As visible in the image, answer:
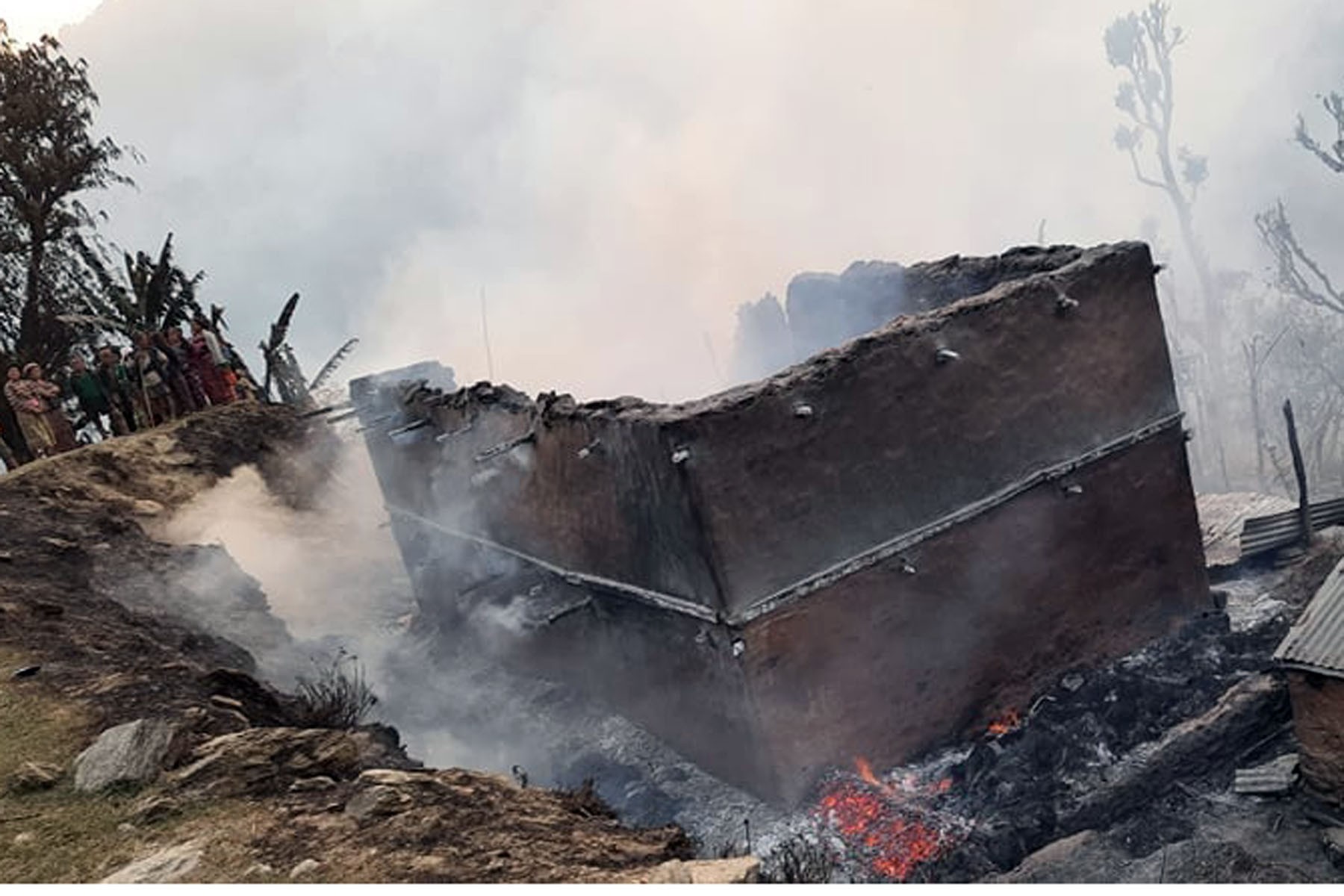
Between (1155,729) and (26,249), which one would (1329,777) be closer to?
(1155,729)

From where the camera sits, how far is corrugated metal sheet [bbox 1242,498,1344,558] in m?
15.8

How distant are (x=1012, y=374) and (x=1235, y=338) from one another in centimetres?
3464

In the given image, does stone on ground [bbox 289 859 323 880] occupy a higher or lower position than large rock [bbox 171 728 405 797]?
lower

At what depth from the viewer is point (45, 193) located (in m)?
21.2

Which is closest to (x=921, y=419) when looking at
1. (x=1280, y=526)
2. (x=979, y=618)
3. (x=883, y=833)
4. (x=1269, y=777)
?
(x=979, y=618)

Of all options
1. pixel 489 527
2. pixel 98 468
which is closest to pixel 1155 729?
pixel 489 527

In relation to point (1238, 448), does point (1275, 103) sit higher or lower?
higher

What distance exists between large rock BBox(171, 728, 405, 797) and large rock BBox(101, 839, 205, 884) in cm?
61

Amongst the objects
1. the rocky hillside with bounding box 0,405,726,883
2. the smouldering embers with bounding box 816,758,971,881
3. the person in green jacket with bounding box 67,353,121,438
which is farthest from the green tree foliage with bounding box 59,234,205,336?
the smouldering embers with bounding box 816,758,971,881

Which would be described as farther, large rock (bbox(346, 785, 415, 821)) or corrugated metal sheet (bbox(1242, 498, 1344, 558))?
corrugated metal sheet (bbox(1242, 498, 1344, 558))

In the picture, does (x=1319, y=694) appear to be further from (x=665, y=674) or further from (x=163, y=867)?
(x=163, y=867)

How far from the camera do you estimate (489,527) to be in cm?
1465

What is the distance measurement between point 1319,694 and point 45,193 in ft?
74.3

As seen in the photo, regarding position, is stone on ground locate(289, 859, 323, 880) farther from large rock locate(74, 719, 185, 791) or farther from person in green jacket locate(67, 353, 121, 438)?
person in green jacket locate(67, 353, 121, 438)
